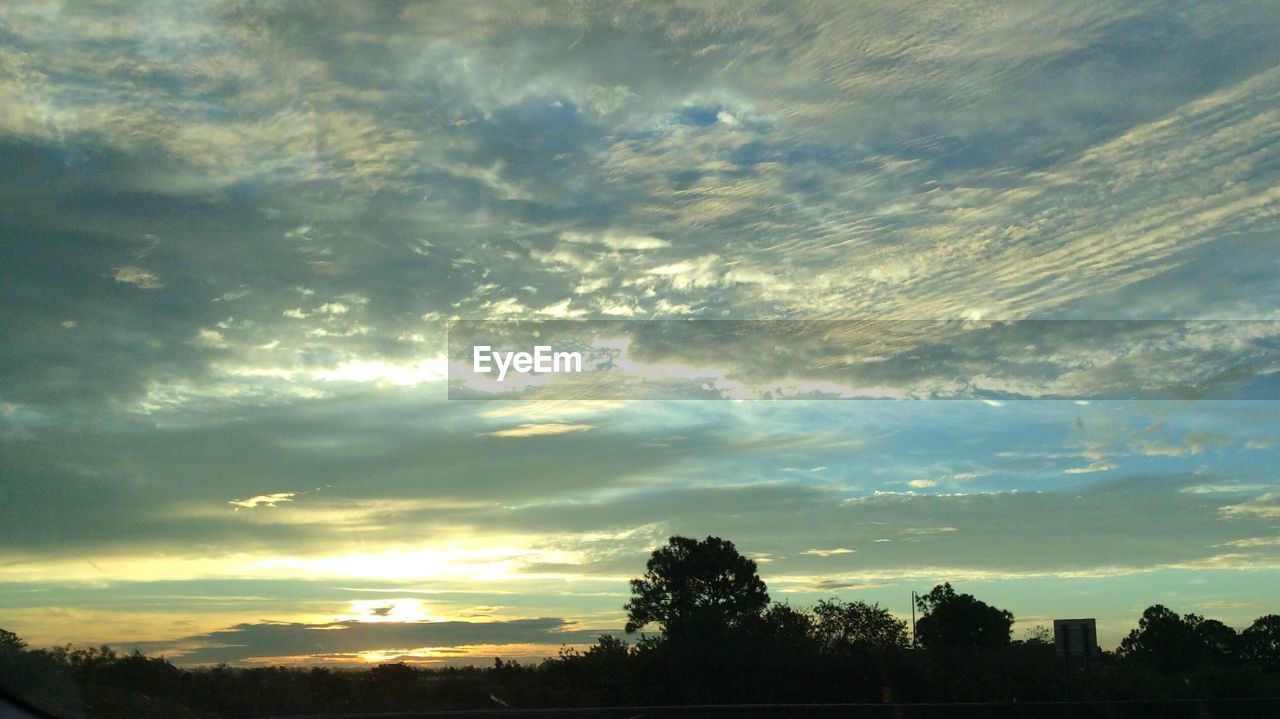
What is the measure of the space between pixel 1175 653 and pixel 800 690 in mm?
19065

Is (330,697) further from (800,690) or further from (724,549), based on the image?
(724,549)

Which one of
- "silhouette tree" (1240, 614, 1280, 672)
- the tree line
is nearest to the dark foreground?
the tree line

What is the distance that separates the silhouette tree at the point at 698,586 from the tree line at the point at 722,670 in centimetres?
6

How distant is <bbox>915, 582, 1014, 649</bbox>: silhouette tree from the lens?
44.1 m

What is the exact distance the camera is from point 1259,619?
38812 mm

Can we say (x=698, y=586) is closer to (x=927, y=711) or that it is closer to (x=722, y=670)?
(x=722, y=670)

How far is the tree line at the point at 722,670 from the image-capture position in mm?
14055

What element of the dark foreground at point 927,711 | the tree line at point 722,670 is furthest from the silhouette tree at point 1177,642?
the dark foreground at point 927,711

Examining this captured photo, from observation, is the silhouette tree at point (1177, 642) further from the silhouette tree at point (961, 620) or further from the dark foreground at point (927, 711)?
the dark foreground at point (927, 711)

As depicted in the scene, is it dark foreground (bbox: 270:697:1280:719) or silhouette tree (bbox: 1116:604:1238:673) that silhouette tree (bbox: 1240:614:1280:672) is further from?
dark foreground (bbox: 270:697:1280:719)

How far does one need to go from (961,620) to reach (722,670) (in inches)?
1011

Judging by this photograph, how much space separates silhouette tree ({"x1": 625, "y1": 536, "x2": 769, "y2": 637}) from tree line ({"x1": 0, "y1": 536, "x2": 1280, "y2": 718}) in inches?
2.5

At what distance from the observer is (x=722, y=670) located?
26.0 metres

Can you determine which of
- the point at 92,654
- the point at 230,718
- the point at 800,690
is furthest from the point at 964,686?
the point at 92,654
